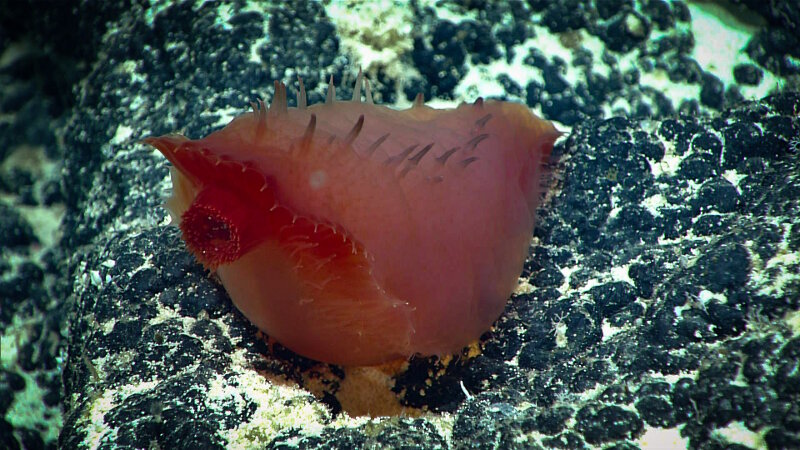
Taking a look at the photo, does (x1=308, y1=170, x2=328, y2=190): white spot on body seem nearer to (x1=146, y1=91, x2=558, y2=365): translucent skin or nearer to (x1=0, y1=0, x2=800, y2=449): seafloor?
(x1=146, y1=91, x2=558, y2=365): translucent skin

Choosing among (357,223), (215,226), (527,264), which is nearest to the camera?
(215,226)

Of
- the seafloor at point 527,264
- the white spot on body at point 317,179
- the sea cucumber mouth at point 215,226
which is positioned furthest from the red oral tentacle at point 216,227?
the seafloor at point 527,264

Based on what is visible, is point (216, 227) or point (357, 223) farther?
point (357, 223)

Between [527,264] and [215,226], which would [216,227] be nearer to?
[215,226]

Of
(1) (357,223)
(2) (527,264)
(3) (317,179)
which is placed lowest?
(2) (527,264)

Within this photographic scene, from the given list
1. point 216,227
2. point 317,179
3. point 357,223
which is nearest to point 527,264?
point 357,223

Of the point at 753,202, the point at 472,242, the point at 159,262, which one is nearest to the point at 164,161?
the point at 159,262
